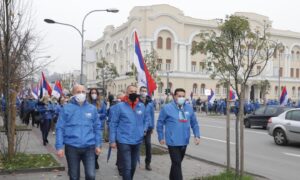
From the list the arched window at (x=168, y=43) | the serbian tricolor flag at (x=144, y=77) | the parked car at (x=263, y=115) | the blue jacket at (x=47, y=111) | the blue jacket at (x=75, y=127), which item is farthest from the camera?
the arched window at (x=168, y=43)

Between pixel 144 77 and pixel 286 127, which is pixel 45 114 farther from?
pixel 286 127

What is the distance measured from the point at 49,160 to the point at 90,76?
9163 centimetres

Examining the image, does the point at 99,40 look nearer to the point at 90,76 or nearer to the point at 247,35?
the point at 90,76

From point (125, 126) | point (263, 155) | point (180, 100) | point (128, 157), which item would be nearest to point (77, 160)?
point (128, 157)

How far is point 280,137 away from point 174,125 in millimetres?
9413

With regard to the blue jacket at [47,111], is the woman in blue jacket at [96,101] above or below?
above

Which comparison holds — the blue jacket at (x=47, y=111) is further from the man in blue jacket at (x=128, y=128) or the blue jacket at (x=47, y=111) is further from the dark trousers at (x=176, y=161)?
the dark trousers at (x=176, y=161)

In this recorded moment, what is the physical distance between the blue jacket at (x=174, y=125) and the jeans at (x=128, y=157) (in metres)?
0.55

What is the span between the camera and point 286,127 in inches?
598

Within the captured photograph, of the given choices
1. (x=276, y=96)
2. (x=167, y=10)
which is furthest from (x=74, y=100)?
(x=276, y=96)

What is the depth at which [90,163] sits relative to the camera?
6.12m

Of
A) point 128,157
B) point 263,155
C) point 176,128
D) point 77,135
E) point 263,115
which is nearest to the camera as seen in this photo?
point 77,135

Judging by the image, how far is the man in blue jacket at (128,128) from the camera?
6.94m

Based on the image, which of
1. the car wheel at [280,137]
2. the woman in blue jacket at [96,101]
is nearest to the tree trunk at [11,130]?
the woman in blue jacket at [96,101]
